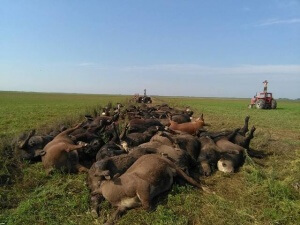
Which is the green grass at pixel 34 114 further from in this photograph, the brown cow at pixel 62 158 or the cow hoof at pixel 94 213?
the cow hoof at pixel 94 213

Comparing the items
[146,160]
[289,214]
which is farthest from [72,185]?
[289,214]

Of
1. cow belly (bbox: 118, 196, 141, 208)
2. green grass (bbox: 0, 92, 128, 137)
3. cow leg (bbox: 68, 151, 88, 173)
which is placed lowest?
green grass (bbox: 0, 92, 128, 137)

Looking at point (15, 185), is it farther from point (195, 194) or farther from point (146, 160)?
point (195, 194)

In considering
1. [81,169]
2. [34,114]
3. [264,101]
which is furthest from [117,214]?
[264,101]

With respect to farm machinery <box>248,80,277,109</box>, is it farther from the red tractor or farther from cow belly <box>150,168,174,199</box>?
cow belly <box>150,168,174,199</box>

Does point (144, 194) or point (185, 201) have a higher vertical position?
point (144, 194)

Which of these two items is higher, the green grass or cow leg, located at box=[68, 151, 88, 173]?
cow leg, located at box=[68, 151, 88, 173]

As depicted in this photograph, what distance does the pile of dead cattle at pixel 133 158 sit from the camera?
225 inches

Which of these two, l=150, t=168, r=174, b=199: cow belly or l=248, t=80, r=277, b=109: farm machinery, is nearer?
l=150, t=168, r=174, b=199: cow belly

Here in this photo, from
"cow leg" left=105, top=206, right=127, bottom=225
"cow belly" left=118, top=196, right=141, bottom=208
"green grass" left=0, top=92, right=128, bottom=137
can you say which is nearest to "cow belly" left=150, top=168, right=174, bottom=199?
"cow belly" left=118, top=196, right=141, bottom=208

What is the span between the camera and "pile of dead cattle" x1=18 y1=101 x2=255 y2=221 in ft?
18.8

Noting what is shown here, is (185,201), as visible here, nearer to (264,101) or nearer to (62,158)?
(62,158)

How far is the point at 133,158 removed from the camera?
6828mm

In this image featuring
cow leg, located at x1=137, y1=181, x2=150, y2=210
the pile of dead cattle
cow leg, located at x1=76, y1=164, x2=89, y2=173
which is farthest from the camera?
cow leg, located at x1=76, y1=164, x2=89, y2=173
